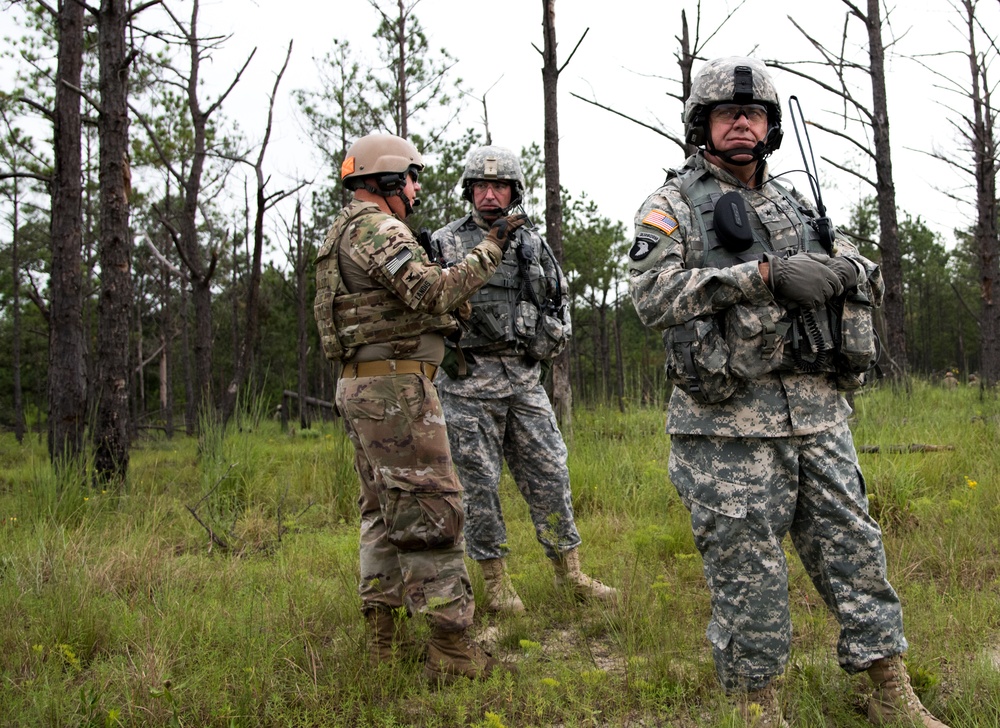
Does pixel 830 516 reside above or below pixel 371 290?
below

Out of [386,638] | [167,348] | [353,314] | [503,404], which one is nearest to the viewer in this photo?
[353,314]

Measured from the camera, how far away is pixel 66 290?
7.09 meters

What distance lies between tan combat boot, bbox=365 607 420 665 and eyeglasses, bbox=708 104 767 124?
2069 millimetres

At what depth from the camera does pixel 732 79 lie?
7.71 feet

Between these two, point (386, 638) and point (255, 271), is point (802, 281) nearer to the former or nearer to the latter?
point (386, 638)

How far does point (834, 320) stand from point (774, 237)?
0.32 m

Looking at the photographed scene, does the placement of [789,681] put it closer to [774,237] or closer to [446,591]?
[446,591]

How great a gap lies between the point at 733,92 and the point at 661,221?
0.45 meters

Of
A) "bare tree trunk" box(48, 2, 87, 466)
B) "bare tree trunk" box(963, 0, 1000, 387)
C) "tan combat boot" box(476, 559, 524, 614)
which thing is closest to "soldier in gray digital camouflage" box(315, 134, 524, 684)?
"tan combat boot" box(476, 559, 524, 614)

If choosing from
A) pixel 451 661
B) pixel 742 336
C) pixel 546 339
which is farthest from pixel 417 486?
pixel 546 339

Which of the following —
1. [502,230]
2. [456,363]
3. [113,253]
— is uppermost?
[113,253]

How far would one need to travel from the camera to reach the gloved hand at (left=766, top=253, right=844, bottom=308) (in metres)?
2.11

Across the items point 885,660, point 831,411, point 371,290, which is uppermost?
point 371,290

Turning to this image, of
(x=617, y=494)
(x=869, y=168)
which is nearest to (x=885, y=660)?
(x=617, y=494)
